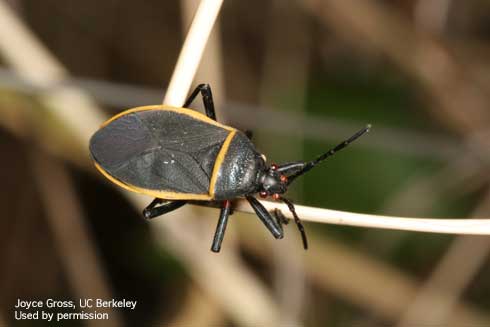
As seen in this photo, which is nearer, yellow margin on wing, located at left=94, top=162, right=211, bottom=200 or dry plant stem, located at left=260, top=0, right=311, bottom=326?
yellow margin on wing, located at left=94, top=162, right=211, bottom=200

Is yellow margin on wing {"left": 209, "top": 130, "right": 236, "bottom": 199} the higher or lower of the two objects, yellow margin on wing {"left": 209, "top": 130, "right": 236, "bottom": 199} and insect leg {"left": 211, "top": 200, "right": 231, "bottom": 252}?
the higher

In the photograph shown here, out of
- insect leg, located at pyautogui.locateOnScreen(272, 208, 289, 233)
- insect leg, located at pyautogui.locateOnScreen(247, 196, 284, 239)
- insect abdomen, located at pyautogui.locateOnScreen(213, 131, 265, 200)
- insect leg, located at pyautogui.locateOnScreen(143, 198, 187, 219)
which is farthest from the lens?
insect leg, located at pyautogui.locateOnScreen(143, 198, 187, 219)

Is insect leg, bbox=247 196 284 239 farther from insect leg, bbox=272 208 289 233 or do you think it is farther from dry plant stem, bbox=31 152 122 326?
dry plant stem, bbox=31 152 122 326

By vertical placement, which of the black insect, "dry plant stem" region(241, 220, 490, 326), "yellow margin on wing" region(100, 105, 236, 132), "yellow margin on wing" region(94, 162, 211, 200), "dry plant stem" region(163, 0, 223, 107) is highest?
"dry plant stem" region(163, 0, 223, 107)

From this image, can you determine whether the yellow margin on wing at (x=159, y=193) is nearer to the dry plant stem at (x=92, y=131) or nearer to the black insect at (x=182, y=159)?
the black insect at (x=182, y=159)

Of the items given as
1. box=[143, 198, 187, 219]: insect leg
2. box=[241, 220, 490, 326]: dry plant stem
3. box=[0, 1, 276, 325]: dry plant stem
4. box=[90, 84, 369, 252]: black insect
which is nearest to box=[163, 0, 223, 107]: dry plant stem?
box=[90, 84, 369, 252]: black insect

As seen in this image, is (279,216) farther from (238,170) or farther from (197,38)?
(197,38)

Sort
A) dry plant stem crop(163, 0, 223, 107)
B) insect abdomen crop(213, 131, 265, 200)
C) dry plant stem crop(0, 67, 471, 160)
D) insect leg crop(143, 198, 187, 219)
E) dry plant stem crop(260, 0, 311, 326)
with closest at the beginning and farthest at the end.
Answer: dry plant stem crop(163, 0, 223, 107)
insect abdomen crop(213, 131, 265, 200)
insect leg crop(143, 198, 187, 219)
dry plant stem crop(260, 0, 311, 326)
dry plant stem crop(0, 67, 471, 160)
